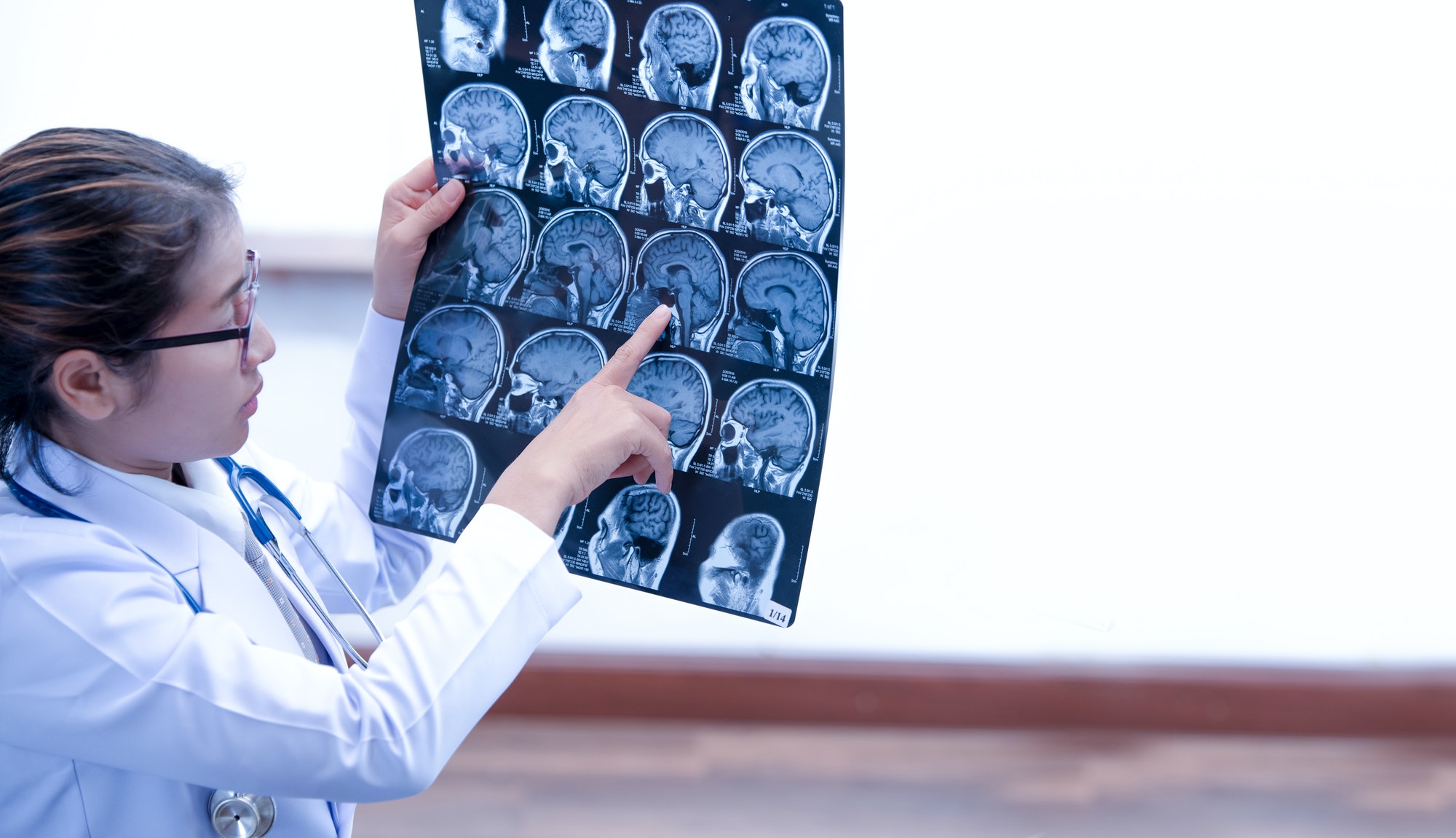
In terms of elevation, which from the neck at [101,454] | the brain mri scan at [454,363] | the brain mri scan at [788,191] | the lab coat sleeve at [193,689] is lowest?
the lab coat sleeve at [193,689]

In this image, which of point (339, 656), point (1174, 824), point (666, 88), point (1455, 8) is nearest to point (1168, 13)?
point (1455, 8)

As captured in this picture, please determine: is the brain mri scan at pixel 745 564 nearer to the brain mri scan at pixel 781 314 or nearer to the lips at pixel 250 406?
the brain mri scan at pixel 781 314

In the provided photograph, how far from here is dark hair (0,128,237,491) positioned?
0.65 m

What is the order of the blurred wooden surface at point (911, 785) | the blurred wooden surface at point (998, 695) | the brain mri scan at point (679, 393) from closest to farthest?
the brain mri scan at point (679, 393), the blurred wooden surface at point (911, 785), the blurred wooden surface at point (998, 695)

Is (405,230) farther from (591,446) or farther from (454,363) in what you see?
(591,446)

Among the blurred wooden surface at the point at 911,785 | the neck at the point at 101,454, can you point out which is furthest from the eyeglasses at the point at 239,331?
the blurred wooden surface at the point at 911,785

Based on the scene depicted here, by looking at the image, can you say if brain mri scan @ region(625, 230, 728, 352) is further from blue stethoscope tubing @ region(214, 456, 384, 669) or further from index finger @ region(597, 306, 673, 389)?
blue stethoscope tubing @ region(214, 456, 384, 669)

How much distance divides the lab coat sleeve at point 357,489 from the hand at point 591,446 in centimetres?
23

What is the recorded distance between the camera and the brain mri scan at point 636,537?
2.82ft

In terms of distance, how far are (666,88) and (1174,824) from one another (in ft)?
5.52

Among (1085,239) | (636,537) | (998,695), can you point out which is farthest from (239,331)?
(998,695)

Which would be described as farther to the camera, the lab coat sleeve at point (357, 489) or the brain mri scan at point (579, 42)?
the lab coat sleeve at point (357, 489)

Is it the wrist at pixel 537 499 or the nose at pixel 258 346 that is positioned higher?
the nose at pixel 258 346

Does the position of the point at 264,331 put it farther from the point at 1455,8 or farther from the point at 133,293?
the point at 1455,8
